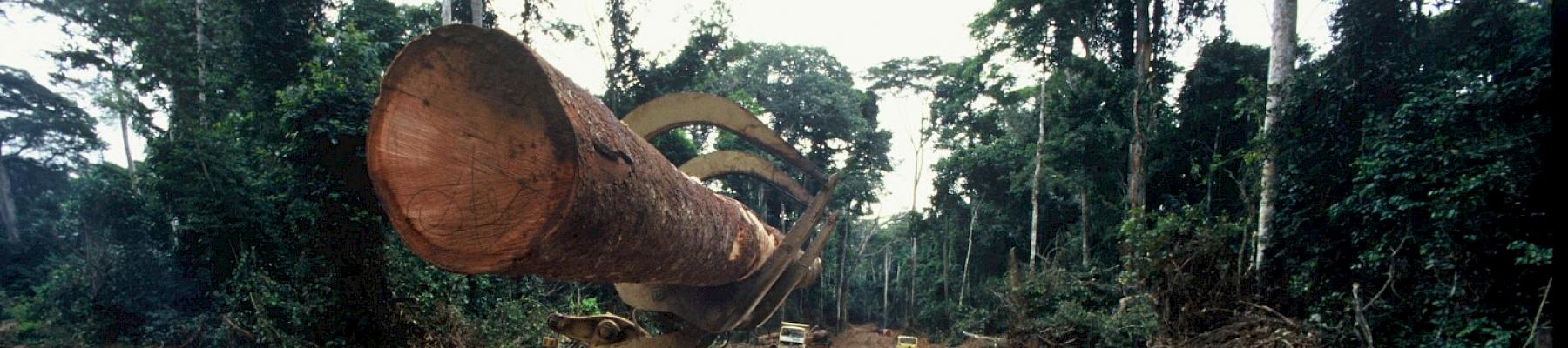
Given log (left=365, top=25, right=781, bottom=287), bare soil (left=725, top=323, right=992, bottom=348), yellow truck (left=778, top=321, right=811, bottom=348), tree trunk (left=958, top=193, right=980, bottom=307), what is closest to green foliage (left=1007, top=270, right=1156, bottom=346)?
yellow truck (left=778, top=321, right=811, bottom=348)

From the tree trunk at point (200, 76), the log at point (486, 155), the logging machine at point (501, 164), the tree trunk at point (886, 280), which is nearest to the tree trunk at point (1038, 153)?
the tree trunk at point (886, 280)

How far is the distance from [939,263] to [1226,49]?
47.7 feet

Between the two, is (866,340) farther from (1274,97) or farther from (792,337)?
(1274,97)

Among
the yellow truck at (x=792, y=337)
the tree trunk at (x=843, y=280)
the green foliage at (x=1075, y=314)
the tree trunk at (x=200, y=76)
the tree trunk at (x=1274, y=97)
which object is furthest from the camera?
the tree trunk at (x=843, y=280)

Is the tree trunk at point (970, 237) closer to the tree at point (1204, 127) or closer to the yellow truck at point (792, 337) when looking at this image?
the yellow truck at point (792, 337)

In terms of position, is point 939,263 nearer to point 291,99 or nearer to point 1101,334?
point 1101,334

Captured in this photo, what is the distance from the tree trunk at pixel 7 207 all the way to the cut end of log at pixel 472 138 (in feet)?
89.3

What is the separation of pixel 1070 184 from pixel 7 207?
3027 centimetres

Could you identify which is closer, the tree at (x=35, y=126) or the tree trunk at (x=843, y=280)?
the tree at (x=35, y=126)

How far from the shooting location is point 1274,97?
309 inches

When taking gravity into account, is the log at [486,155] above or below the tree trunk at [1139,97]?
below

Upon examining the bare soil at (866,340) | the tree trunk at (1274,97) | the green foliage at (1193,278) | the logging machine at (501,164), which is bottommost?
the bare soil at (866,340)

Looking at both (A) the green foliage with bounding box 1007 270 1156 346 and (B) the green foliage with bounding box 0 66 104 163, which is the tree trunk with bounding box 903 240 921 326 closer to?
(A) the green foliage with bounding box 1007 270 1156 346

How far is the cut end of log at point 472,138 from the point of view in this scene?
1658mm
